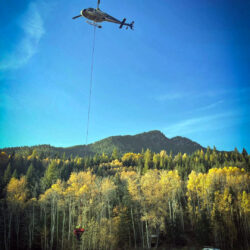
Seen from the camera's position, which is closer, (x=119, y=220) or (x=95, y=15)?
(x=95, y=15)

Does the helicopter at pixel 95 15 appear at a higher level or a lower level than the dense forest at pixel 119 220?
higher

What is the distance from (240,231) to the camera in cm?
4112

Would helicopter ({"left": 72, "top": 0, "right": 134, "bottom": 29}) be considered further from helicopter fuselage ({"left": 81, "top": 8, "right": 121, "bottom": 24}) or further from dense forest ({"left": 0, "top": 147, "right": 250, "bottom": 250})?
dense forest ({"left": 0, "top": 147, "right": 250, "bottom": 250})

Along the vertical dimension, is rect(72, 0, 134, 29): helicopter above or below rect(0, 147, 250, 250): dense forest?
above

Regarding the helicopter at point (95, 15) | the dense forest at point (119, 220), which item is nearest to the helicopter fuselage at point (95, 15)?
the helicopter at point (95, 15)

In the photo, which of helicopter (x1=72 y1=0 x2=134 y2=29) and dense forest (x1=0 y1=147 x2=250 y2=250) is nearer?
helicopter (x1=72 y1=0 x2=134 y2=29)

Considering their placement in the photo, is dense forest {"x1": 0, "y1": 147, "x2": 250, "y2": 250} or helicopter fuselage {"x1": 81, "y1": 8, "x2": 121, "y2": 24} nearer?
helicopter fuselage {"x1": 81, "y1": 8, "x2": 121, "y2": 24}

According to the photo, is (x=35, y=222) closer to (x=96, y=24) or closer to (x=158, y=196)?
(x=158, y=196)

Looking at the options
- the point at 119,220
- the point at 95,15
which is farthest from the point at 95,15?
the point at 119,220

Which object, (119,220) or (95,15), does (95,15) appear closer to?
(95,15)

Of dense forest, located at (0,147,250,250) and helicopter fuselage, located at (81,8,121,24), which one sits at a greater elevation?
helicopter fuselage, located at (81,8,121,24)

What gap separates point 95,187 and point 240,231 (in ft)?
104

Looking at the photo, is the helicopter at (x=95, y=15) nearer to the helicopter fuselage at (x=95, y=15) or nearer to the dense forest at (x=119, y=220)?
the helicopter fuselage at (x=95, y=15)

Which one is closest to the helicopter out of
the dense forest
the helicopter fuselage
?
the helicopter fuselage
